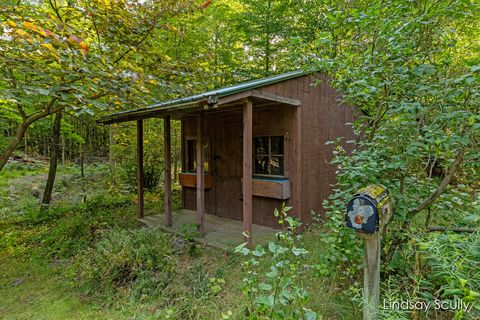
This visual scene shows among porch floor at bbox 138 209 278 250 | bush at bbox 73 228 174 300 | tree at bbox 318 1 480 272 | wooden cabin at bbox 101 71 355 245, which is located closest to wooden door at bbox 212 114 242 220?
wooden cabin at bbox 101 71 355 245

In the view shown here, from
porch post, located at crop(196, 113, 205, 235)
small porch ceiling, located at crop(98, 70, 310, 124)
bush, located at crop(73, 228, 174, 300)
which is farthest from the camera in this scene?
porch post, located at crop(196, 113, 205, 235)

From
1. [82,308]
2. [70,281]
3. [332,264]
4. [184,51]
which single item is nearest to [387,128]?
[332,264]

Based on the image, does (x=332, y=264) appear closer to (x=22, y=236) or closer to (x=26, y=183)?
(x=22, y=236)

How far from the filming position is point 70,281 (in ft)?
11.0

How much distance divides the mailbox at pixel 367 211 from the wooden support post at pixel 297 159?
120 inches

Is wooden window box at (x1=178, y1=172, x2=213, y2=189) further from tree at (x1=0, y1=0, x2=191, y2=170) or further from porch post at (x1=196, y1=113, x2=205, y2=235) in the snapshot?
tree at (x1=0, y1=0, x2=191, y2=170)

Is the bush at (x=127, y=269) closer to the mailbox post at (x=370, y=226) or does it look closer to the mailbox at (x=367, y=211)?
the mailbox post at (x=370, y=226)

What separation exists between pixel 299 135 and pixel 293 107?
54cm

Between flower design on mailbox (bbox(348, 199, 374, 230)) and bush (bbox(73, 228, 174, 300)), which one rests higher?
flower design on mailbox (bbox(348, 199, 374, 230))

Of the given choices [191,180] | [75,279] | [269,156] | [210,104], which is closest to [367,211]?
[210,104]

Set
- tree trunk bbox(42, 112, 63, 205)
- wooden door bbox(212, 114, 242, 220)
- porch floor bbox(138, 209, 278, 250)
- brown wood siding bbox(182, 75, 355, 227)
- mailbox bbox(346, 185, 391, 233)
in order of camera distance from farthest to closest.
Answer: tree trunk bbox(42, 112, 63, 205) → wooden door bbox(212, 114, 242, 220) → brown wood siding bbox(182, 75, 355, 227) → porch floor bbox(138, 209, 278, 250) → mailbox bbox(346, 185, 391, 233)

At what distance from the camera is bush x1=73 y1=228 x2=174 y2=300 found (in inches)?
116

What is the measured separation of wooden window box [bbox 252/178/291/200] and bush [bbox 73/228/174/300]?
2.12m

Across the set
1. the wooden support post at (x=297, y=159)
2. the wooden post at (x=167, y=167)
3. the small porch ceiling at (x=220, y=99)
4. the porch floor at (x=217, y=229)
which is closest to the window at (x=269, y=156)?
the wooden support post at (x=297, y=159)
